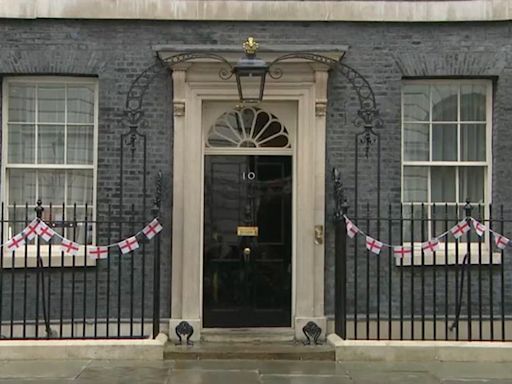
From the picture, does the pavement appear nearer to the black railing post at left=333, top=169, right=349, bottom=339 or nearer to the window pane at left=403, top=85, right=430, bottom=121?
the black railing post at left=333, top=169, right=349, bottom=339

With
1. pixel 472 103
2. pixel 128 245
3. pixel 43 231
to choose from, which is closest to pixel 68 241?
pixel 43 231

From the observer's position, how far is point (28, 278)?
881 centimetres

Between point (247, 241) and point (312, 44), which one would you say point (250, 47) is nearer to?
point (312, 44)

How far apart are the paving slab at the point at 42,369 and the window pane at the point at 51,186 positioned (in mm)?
2215

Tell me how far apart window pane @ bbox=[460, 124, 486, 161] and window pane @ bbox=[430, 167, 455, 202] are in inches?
10.9

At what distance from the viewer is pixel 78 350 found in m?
7.83

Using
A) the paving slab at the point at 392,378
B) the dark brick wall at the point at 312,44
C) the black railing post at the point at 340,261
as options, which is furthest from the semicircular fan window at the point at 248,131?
the paving slab at the point at 392,378

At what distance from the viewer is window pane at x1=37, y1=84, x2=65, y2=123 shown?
29.9 feet

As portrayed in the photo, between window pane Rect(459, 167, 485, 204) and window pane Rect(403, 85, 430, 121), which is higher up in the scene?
window pane Rect(403, 85, 430, 121)

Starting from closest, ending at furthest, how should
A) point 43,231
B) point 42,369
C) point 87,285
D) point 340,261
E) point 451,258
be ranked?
point 42,369 < point 43,231 < point 340,261 < point 87,285 < point 451,258

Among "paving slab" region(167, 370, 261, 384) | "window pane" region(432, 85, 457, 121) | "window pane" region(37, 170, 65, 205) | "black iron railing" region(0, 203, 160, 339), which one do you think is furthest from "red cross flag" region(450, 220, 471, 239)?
"window pane" region(37, 170, 65, 205)

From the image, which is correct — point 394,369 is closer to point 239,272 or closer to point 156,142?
point 239,272

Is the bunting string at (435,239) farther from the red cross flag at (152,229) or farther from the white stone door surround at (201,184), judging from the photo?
the red cross flag at (152,229)

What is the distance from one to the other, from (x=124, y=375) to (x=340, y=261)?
2829mm
